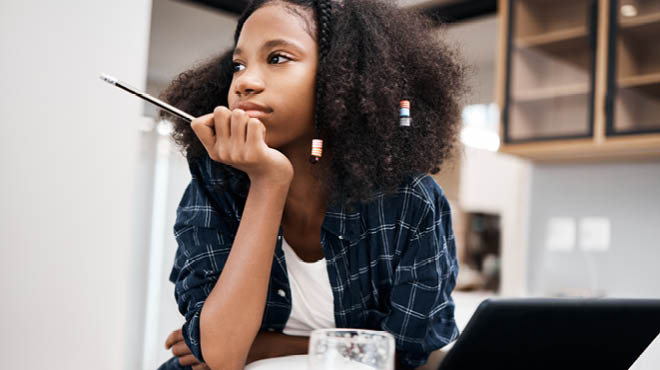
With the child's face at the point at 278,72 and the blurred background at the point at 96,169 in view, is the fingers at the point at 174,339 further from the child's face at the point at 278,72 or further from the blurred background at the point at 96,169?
the child's face at the point at 278,72

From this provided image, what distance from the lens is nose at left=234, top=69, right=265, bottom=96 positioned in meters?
0.77

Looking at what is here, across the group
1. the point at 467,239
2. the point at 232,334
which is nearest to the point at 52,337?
the point at 232,334

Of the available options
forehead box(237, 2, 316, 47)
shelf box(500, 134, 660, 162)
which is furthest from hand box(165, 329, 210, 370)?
shelf box(500, 134, 660, 162)

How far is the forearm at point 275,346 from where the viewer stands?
2.89ft

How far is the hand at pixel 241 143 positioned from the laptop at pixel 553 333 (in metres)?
0.33

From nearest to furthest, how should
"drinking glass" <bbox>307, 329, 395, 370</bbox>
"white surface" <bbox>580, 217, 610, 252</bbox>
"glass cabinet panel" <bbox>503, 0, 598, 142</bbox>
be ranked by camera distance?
"drinking glass" <bbox>307, 329, 395, 370</bbox>, "glass cabinet panel" <bbox>503, 0, 598, 142</bbox>, "white surface" <bbox>580, 217, 610, 252</bbox>

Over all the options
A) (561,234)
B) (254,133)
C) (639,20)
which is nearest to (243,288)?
(254,133)

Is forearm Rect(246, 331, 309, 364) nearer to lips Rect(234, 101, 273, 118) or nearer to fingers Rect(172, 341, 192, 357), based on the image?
fingers Rect(172, 341, 192, 357)

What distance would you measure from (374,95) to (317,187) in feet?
0.62

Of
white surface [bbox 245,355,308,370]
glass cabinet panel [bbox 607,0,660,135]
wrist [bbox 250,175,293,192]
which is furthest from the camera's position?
glass cabinet panel [bbox 607,0,660,135]

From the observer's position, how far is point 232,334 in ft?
2.47

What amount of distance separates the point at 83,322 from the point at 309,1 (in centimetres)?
64

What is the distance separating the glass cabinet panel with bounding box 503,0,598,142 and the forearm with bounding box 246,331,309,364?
5.57 feet

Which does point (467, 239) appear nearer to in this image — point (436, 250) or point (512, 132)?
point (512, 132)
